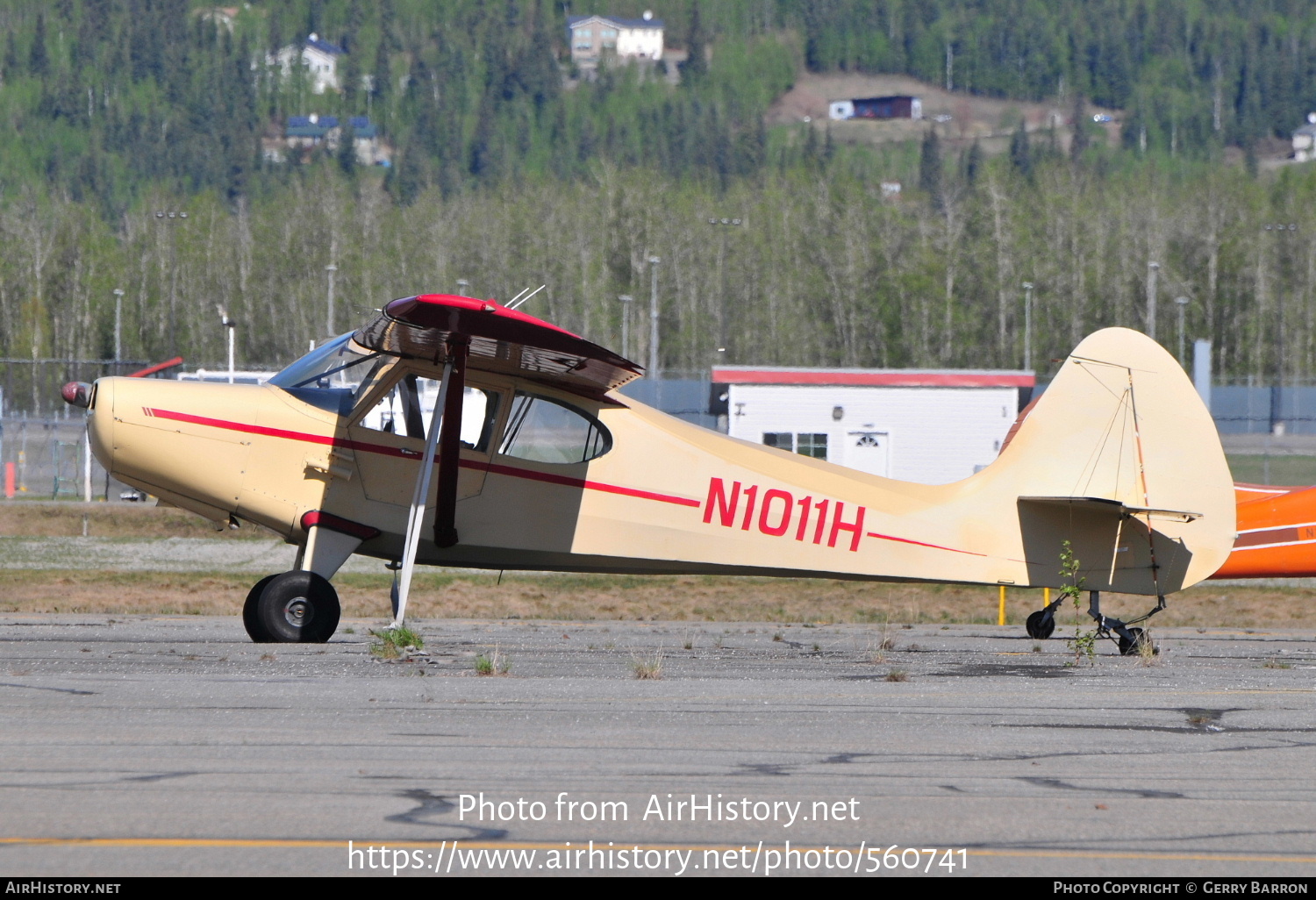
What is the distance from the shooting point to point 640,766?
654 cm

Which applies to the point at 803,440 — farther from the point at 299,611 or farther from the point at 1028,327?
the point at 1028,327

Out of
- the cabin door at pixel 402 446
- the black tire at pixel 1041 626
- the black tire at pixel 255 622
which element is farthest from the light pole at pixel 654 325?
the black tire at pixel 255 622

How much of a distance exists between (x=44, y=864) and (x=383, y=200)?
10657 cm

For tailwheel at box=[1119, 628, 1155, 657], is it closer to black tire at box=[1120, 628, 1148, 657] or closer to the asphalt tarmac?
black tire at box=[1120, 628, 1148, 657]

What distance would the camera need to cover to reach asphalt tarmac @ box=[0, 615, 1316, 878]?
5062mm

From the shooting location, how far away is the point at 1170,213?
99.9 meters

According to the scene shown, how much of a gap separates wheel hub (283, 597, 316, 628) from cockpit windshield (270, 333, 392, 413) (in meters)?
1.59

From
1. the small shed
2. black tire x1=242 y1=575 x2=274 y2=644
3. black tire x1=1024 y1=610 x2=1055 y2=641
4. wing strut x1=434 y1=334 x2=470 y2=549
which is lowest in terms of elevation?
the small shed

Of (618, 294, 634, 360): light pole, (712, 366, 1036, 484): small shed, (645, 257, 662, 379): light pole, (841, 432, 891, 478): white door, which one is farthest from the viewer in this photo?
(618, 294, 634, 360): light pole

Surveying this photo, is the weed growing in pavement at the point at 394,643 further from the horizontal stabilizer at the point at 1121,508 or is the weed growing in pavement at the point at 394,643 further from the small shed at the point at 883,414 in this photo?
the small shed at the point at 883,414

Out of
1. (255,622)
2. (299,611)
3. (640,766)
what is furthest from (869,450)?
(640,766)

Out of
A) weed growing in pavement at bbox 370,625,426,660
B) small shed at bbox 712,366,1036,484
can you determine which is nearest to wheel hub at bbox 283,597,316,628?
weed growing in pavement at bbox 370,625,426,660

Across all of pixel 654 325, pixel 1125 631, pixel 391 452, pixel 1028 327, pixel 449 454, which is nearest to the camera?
pixel 449 454

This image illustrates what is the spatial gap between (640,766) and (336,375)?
6.30 m
